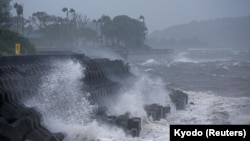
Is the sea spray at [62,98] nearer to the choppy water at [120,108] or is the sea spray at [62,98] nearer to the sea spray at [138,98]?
the choppy water at [120,108]

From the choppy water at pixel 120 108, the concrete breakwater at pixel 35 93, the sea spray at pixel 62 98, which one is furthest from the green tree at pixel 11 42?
the sea spray at pixel 62 98

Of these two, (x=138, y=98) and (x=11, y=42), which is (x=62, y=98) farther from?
(x=11, y=42)

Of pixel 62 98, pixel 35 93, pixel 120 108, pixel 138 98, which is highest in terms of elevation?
pixel 35 93

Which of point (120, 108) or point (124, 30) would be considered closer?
point (120, 108)

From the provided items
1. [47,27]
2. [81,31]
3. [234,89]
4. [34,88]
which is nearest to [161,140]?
[34,88]

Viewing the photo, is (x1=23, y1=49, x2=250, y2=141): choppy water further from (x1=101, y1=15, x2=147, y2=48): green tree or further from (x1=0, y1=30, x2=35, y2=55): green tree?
(x1=101, y1=15, x2=147, y2=48): green tree

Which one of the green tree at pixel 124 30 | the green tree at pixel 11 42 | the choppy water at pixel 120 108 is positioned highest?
the green tree at pixel 124 30

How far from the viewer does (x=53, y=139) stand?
11.8m

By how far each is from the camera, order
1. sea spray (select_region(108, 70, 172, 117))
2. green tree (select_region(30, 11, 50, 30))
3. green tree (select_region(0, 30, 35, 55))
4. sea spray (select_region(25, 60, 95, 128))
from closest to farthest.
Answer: sea spray (select_region(25, 60, 95, 128)) < sea spray (select_region(108, 70, 172, 117)) < green tree (select_region(0, 30, 35, 55)) < green tree (select_region(30, 11, 50, 30))

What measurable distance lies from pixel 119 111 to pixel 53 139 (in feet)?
25.5

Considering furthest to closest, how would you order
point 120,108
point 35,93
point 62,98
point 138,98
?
1. point 138,98
2. point 120,108
3. point 62,98
4. point 35,93

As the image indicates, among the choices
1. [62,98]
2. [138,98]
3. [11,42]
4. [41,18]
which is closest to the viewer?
[62,98]

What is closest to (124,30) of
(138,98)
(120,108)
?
(138,98)

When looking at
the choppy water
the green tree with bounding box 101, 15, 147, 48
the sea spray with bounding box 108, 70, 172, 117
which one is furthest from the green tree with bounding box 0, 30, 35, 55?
the green tree with bounding box 101, 15, 147, 48
